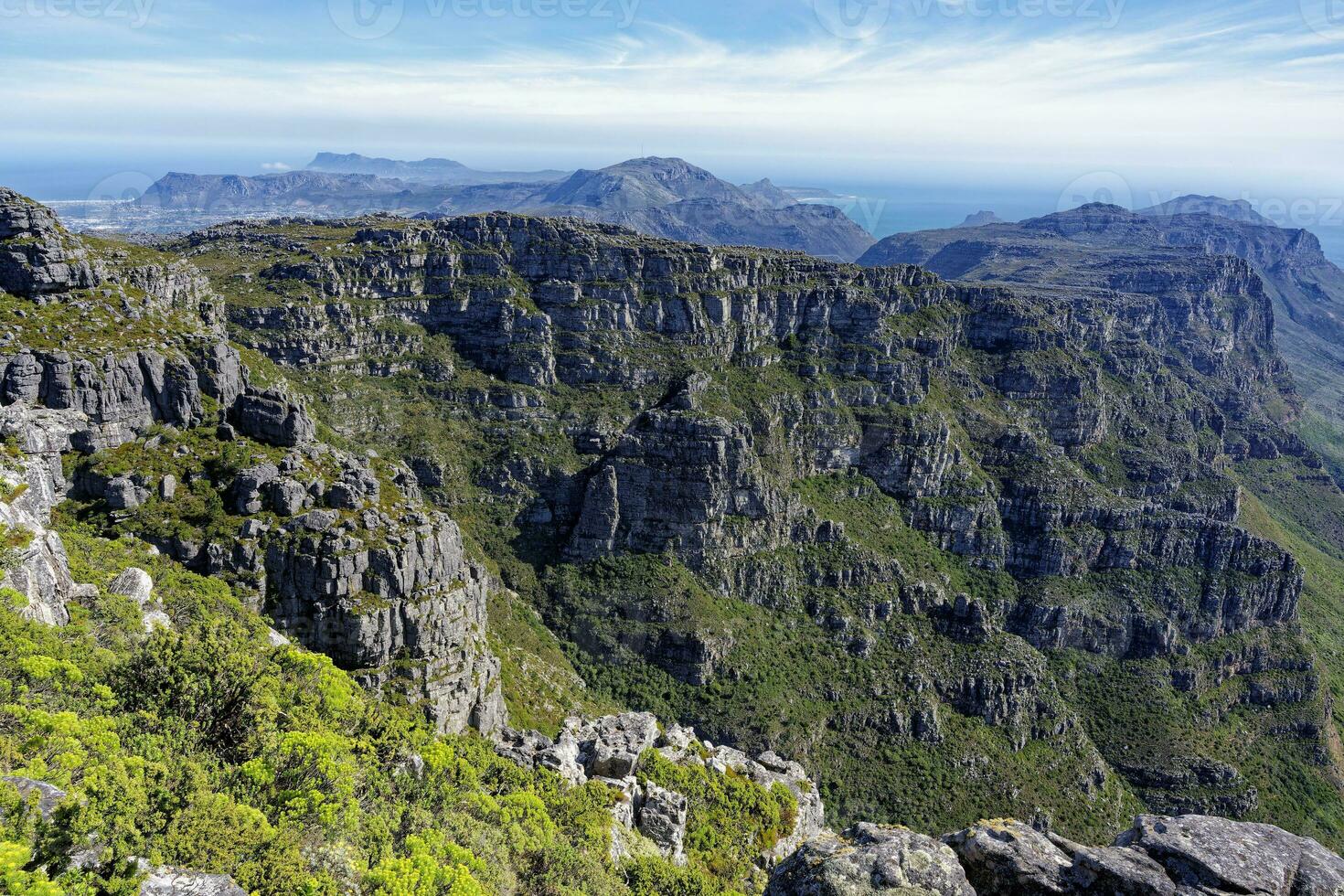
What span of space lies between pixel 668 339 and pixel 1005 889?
12779 cm

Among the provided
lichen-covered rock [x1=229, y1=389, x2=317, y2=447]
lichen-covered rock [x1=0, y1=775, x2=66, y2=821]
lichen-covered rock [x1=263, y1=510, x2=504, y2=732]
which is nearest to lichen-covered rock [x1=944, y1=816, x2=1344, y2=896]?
lichen-covered rock [x1=0, y1=775, x2=66, y2=821]

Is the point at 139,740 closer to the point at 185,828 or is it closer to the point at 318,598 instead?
the point at 185,828

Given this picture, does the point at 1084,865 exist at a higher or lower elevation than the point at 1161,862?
lower

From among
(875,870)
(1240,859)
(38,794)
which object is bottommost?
(875,870)

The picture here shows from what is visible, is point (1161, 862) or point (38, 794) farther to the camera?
point (1161, 862)

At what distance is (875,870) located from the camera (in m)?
24.3

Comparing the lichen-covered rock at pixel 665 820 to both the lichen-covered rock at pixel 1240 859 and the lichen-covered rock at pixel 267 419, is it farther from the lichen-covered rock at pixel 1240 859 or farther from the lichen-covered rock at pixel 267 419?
the lichen-covered rock at pixel 267 419

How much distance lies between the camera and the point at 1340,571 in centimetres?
18762

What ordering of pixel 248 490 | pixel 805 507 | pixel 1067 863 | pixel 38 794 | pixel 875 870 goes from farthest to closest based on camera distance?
pixel 805 507 < pixel 248 490 < pixel 1067 863 < pixel 875 870 < pixel 38 794

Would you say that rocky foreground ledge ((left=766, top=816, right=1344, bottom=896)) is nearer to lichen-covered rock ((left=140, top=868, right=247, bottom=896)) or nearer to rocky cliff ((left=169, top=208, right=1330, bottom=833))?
lichen-covered rock ((left=140, top=868, right=247, bottom=896))

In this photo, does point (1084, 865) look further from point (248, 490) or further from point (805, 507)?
point (805, 507)

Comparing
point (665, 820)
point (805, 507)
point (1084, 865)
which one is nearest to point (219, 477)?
point (665, 820)

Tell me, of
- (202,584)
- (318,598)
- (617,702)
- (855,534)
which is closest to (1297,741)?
(855,534)

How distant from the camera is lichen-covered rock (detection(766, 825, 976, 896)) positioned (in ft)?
78.0
